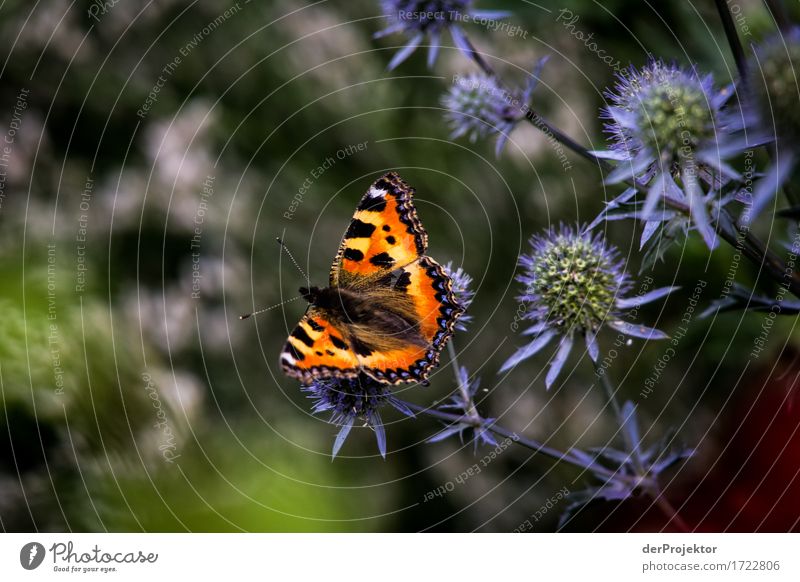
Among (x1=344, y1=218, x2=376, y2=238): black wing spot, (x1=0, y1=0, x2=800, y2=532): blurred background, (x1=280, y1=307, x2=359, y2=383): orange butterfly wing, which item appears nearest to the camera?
(x1=280, y1=307, x2=359, y2=383): orange butterfly wing

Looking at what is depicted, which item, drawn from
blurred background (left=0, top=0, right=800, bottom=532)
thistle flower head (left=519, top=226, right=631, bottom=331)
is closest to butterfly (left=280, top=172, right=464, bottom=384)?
thistle flower head (left=519, top=226, right=631, bottom=331)

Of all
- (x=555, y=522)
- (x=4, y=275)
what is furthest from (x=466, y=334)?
(x=4, y=275)

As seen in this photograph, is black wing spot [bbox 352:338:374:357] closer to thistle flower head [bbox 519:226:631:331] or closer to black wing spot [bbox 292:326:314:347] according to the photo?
black wing spot [bbox 292:326:314:347]

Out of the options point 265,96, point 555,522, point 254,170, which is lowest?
point 555,522

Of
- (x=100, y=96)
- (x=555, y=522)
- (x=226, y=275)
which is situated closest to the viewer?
(x=555, y=522)

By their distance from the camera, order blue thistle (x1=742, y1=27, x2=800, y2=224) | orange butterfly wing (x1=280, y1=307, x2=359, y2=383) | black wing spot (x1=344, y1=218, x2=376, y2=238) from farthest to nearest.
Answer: black wing spot (x1=344, y1=218, x2=376, y2=238)
orange butterfly wing (x1=280, y1=307, x2=359, y2=383)
blue thistle (x1=742, y1=27, x2=800, y2=224)

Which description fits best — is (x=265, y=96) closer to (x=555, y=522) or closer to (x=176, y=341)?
(x=176, y=341)
